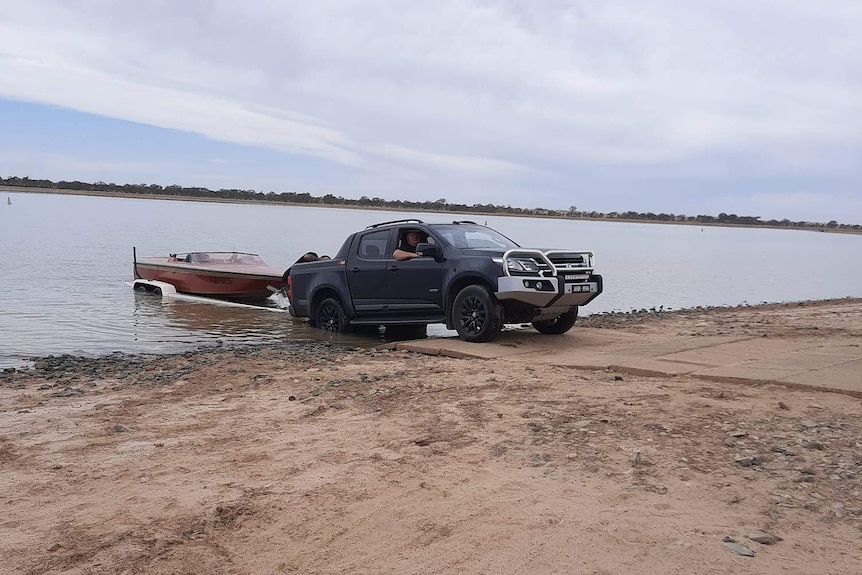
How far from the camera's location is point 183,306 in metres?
19.1

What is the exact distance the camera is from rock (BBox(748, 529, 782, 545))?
3805mm

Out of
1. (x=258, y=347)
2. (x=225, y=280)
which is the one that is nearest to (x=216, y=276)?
(x=225, y=280)

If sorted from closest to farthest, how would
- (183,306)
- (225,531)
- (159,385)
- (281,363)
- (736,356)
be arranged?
(225,531)
(159,385)
(736,356)
(281,363)
(183,306)

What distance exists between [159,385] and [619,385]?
4845mm

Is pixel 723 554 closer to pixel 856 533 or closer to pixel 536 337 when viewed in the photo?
pixel 856 533

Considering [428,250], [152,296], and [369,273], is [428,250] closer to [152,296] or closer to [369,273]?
[369,273]

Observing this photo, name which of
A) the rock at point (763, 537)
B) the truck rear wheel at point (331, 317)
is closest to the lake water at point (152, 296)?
the truck rear wheel at point (331, 317)

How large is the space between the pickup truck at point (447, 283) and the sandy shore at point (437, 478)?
111 inches

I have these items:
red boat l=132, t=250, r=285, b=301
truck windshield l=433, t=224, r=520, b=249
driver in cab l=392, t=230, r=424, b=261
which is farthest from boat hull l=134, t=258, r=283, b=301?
truck windshield l=433, t=224, r=520, b=249

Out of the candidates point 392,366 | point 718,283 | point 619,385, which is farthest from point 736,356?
point 718,283

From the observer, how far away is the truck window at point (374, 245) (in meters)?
Answer: 12.4

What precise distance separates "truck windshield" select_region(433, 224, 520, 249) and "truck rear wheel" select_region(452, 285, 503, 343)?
2.91 ft

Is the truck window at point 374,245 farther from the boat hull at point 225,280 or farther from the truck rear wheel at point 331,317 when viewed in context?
the boat hull at point 225,280

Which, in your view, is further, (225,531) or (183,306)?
(183,306)
